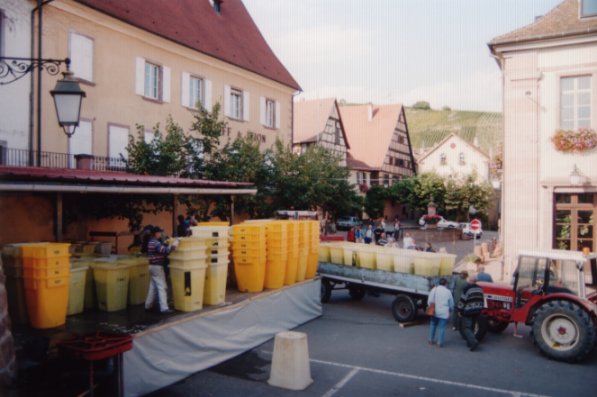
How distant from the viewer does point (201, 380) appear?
8.48m

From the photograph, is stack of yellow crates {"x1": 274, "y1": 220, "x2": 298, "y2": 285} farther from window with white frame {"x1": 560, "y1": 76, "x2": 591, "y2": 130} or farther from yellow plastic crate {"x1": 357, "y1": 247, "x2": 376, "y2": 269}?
window with white frame {"x1": 560, "y1": 76, "x2": 591, "y2": 130}

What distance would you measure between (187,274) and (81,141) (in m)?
10.7

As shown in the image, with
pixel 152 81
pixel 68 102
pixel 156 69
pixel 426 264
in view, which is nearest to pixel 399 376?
pixel 426 264

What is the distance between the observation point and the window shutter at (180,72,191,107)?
874 inches

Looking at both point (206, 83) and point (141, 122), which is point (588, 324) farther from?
point (206, 83)

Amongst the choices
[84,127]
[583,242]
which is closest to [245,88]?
[84,127]

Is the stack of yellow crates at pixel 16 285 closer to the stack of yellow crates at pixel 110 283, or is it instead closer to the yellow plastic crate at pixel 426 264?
the stack of yellow crates at pixel 110 283

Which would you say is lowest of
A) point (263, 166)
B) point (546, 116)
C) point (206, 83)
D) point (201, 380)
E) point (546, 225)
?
point (201, 380)

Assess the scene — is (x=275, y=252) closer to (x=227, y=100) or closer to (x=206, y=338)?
(x=206, y=338)

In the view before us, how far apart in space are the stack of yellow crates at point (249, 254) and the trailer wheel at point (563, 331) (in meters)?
5.31

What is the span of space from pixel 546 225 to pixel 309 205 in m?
10.4

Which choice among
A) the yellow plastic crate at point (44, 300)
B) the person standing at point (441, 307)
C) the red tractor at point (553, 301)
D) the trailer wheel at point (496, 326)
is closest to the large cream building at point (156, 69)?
the yellow plastic crate at point (44, 300)

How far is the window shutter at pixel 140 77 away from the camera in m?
19.9

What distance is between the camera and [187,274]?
349 inches
